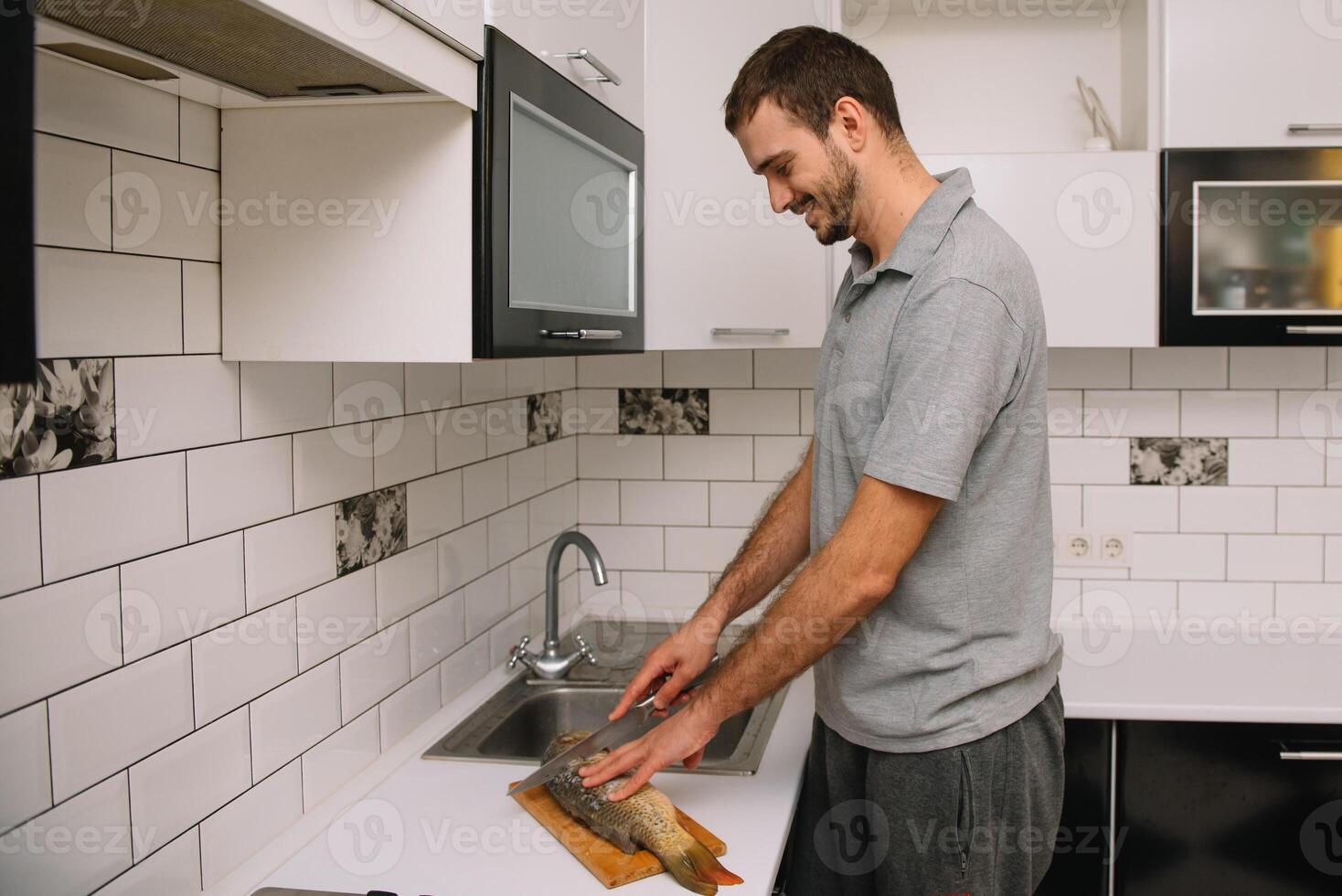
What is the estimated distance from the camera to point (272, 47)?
3.24ft

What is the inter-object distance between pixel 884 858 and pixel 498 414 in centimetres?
107

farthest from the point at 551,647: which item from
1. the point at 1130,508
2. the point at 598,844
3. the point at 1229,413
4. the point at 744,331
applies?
the point at 1229,413

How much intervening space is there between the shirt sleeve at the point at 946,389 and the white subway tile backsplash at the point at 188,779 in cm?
79

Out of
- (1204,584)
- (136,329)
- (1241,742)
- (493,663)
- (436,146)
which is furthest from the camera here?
(1204,584)

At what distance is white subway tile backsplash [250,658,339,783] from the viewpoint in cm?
136

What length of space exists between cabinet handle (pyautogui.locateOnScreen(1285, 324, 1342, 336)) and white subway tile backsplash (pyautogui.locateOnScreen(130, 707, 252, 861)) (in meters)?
1.91

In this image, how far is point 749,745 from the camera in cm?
178

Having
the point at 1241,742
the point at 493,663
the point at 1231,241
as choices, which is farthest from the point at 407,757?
the point at 1231,241

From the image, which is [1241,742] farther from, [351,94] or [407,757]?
[351,94]

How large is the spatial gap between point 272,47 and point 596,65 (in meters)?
0.64

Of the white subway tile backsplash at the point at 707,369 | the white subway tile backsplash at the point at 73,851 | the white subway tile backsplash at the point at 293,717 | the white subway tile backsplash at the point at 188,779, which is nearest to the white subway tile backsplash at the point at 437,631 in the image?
the white subway tile backsplash at the point at 293,717

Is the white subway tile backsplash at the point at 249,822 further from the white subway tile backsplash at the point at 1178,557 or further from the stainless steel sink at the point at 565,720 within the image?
the white subway tile backsplash at the point at 1178,557

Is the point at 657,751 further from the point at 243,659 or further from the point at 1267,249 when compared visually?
the point at 1267,249

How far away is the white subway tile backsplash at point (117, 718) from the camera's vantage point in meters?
1.05
